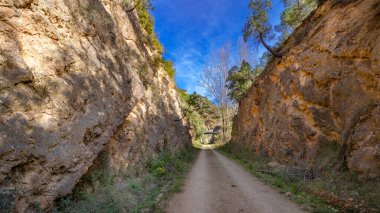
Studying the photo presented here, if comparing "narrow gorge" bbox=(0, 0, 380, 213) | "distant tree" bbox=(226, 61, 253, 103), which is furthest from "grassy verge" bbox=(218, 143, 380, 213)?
"distant tree" bbox=(226, 61, 253, 103)

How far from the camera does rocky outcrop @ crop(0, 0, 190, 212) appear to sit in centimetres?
494

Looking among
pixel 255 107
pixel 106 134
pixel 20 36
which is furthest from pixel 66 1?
pixel 255 107

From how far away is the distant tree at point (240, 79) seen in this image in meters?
29.7

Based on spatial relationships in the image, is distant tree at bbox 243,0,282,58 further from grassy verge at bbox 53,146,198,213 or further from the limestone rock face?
grassy verge at bbox 53,146,198,213

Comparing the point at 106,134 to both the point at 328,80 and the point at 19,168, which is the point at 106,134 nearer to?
the point at 19,168

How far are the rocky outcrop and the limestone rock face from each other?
8881 mm

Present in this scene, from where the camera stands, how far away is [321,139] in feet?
34.9

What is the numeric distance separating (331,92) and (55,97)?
10.9m

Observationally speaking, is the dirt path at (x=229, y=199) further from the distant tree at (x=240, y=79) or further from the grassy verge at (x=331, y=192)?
the distant tree at (x=240, y=79)

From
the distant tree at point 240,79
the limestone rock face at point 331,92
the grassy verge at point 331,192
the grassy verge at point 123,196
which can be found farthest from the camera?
the distant tree at point 240,79

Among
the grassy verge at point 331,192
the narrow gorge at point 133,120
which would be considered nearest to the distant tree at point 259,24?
the narrow gorge at point 133,120

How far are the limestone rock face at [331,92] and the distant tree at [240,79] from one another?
12214 millimetres

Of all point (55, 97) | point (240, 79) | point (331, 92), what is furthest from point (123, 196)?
point (240, 79)

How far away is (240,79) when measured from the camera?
3008cm
